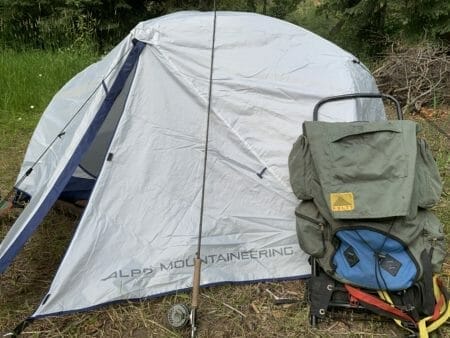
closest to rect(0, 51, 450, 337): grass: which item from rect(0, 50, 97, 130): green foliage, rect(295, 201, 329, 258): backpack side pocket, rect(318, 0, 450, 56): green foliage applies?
rect(295, 201, 329, 258): backpack side pocket

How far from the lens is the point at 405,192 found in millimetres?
2471

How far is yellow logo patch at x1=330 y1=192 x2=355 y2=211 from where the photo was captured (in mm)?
2486

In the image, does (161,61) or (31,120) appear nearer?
(161,61)

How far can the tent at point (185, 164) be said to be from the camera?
2727mm

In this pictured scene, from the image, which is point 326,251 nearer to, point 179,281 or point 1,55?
point 179,281

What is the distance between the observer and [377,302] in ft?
8.34

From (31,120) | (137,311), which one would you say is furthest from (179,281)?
(31,120)

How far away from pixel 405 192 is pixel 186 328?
1236 millimetres

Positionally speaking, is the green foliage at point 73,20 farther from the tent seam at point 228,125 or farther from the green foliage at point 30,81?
the tent seam at point 228,125

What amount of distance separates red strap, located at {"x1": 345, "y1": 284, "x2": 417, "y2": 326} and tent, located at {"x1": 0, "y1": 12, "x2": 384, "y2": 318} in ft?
1.33

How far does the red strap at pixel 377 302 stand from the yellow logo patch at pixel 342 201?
0.41 meters

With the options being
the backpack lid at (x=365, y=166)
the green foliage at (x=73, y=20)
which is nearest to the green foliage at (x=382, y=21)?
the green foliage at (x=73, y=20)

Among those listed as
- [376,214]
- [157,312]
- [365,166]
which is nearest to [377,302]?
[376,214]

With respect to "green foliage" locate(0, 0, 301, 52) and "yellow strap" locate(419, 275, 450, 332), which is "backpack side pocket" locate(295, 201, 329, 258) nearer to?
"yellow strap" locate(419, 275, 450, 332)
